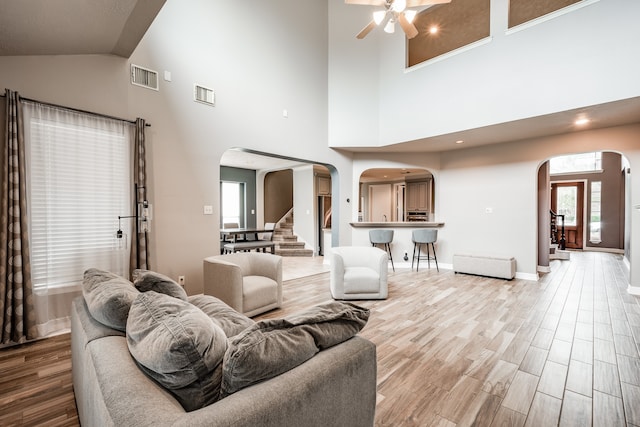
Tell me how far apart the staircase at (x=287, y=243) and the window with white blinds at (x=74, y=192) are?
5261mm

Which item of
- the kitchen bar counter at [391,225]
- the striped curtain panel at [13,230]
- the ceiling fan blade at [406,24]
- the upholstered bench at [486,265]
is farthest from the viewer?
the kitchen bar counter at [391,225]

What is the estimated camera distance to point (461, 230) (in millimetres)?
6195

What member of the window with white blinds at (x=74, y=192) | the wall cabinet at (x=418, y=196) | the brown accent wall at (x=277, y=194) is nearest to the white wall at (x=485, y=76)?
the window with white blinds at (x=74, y=192)

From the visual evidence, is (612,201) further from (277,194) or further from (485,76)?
(277,194)

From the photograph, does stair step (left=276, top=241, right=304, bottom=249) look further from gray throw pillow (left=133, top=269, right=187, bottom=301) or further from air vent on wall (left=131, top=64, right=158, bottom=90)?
gray throw pillow (left=133, top=269, right=187, bottom=301)

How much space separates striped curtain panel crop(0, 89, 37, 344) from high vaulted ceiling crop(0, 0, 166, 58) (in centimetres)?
52

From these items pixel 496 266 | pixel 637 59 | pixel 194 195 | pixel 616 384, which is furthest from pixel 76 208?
pixel 637 59

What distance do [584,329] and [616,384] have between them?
1187 mm

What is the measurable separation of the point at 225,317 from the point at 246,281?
150cm

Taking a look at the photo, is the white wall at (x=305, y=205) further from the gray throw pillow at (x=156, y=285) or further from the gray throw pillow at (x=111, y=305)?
the gray throw pillow at (x=111, y=305)

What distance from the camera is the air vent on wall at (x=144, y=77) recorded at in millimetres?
3531

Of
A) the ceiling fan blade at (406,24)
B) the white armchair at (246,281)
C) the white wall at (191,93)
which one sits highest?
the ceiling fan blade at (406,24)

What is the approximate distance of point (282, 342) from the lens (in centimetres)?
105

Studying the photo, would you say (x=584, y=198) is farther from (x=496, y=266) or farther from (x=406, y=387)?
(x=406, y=387)
